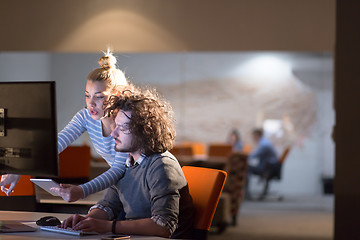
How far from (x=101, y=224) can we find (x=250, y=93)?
23.7 ft

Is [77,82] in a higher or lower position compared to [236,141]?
higher

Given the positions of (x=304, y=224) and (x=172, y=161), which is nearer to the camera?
(x=172, y=161)

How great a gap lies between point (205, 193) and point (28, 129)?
2.50ft

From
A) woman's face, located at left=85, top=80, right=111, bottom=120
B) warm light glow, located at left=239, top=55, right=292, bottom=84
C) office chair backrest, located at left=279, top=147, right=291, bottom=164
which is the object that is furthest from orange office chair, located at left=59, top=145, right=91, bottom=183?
office chair backrest, located at left=279, top=147, right=291, bottom=164

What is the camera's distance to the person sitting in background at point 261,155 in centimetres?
914

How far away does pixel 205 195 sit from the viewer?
244 centimetres

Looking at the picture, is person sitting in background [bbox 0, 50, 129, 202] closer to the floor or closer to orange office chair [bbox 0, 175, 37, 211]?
orange office chair [bbox 0, 175, 37, 211]

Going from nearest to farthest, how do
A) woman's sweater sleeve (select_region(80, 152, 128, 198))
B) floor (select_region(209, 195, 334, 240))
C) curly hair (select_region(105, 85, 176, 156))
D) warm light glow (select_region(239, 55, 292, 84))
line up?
curly hair (select_region(105, 85, 176, 156)) < woman's sweater sleeve (select_region(80, 152, 128, 198)) < floor (select_region(209, 195, 334, 240)) < warm light glow (select_region(239, 55, 292, 84))

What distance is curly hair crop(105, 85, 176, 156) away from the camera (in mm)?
2195

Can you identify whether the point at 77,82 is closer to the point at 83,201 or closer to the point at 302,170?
the point at 302,170

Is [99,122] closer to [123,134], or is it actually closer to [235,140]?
[123,134]

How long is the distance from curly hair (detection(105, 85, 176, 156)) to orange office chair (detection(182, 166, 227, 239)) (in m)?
0.29

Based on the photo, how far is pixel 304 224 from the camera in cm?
755

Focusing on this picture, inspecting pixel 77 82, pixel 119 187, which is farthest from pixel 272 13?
pixel 119 187
